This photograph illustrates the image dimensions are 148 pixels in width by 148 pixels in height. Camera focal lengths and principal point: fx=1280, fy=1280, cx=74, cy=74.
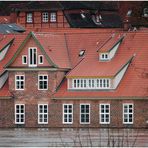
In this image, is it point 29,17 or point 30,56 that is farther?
point 29,17

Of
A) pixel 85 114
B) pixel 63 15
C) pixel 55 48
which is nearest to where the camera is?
pixel 85 114

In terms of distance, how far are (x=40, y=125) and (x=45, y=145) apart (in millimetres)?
18828

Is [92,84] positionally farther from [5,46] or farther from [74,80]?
[5,46]

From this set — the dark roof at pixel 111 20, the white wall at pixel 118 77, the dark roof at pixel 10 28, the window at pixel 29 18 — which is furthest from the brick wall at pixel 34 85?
the dark roof at pixel 111 20

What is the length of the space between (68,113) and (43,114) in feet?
5.88

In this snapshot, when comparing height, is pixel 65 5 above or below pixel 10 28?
above

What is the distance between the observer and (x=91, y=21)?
130125 millimetres

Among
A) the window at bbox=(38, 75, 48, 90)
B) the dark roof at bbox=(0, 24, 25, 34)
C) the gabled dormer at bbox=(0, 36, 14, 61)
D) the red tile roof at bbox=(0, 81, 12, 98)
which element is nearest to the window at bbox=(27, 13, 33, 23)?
the dark roof at bbox=(0, 24, 25, 34)

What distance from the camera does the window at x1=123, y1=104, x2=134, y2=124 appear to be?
77000mm

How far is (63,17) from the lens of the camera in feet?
415

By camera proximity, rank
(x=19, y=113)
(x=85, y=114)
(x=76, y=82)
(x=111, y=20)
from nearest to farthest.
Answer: (x=85, y=114) → (x=76, y=82) → (x=19, y=113) → (x=111, y=20)

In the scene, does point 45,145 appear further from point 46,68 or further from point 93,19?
point 93,19

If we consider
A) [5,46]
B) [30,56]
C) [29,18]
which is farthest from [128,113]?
[29,18]

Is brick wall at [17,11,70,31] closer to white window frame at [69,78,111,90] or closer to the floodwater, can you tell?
white window frame at [69,78,111,90]
